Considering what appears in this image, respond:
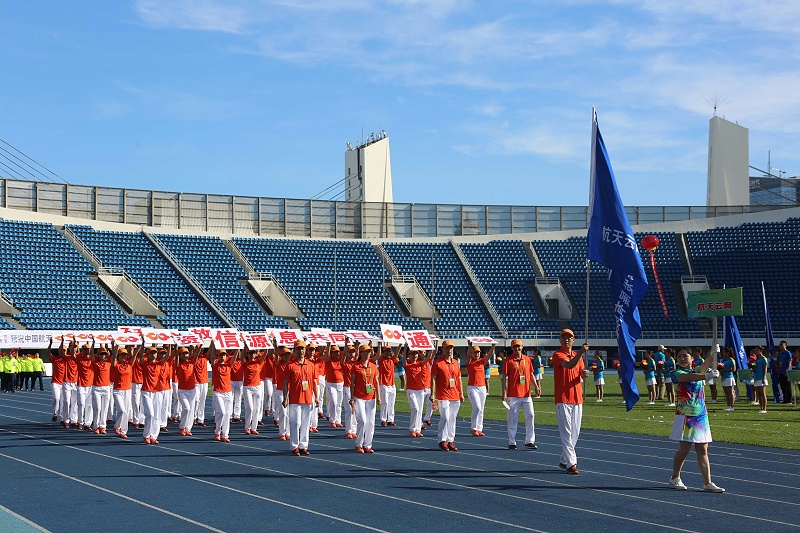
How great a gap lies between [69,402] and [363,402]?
29.6 ft

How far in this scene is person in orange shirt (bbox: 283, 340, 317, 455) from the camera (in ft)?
52.7

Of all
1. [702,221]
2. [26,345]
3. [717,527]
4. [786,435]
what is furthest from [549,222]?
[717,527]

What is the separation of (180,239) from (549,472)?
146 ft

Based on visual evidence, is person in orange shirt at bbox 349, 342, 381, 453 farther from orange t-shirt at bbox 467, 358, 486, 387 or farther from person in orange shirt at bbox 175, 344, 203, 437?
person in orange shirt at bbox 175, 344, 203, 437

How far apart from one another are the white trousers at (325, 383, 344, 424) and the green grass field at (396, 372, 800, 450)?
14.0 feet

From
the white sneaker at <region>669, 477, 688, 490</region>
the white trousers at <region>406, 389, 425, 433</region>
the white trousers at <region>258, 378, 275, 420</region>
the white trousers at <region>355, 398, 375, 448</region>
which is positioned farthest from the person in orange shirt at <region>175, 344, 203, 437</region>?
the white sneaker at <region>669, 477, 688, 490</region>

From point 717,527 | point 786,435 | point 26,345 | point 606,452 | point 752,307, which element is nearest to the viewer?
point 717,527

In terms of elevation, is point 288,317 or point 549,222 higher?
point 549,222

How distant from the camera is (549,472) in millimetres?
13812

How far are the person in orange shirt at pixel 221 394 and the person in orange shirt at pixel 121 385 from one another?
83.5 inches

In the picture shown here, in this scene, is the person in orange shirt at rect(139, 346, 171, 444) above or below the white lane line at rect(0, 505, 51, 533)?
above

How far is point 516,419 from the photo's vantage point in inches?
671

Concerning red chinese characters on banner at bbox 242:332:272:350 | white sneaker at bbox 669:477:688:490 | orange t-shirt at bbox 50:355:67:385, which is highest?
red chinese characters on banner at bbox 242:332:272:350

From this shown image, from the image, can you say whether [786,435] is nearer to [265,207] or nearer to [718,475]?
[718,475]
